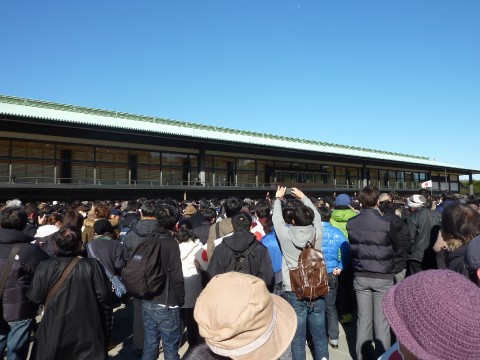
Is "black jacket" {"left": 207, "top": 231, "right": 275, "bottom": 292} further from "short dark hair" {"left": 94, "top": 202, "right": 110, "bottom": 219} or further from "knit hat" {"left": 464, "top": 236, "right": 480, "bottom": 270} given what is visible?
"short dark hair" {"left": 94, "top": 202, "right": 110, "bottom": 219}

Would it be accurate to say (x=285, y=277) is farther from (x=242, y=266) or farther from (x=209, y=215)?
(x=209, y=215)

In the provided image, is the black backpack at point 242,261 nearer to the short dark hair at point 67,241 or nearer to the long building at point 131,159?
the short dark hair at point 67,241

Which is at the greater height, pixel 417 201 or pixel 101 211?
pixel 417 201

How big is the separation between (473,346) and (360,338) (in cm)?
310

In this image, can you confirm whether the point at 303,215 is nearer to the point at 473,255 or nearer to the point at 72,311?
the point at 473,255

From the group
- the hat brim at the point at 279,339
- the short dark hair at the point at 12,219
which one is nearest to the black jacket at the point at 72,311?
the short dark hair at the point at 12,219

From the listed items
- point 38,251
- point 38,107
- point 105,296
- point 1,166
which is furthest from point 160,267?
point 38,107

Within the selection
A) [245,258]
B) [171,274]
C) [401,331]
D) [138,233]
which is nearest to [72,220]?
[138,233]

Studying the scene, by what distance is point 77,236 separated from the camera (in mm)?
3314

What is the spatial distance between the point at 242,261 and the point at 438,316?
2.65 meters

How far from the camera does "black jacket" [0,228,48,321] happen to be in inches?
134

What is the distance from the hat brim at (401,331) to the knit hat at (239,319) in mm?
489

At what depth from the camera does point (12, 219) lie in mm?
3588

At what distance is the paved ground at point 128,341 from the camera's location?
14.8 feet
